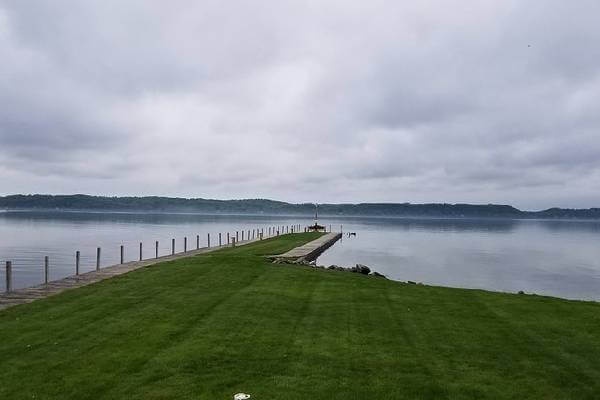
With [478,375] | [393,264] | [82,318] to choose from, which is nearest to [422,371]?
[478,375]

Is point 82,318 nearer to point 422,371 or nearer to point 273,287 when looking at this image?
point 273,287

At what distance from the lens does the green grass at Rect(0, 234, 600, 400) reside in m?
8.80

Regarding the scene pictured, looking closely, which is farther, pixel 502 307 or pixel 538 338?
pixel 502 307

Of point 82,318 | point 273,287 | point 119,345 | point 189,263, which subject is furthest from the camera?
point 189,263

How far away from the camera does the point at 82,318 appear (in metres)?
14.0

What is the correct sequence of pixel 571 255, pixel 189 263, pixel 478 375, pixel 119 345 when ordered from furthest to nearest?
pixel 571 255 → pixel 189 263 → pixel 119 345 → pixel 478 375

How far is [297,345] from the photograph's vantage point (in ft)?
37.2

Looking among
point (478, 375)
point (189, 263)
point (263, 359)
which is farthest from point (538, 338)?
point (189, 263)

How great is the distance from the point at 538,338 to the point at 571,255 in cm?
7067

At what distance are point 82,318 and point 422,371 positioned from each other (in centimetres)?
977

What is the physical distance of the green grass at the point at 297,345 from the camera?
28.9ft

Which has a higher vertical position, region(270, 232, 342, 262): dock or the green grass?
the green grass

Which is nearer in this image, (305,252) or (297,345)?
(297,345)

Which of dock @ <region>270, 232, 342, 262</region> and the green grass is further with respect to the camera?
dock @ <region>270, 232, 342, 262</region>
